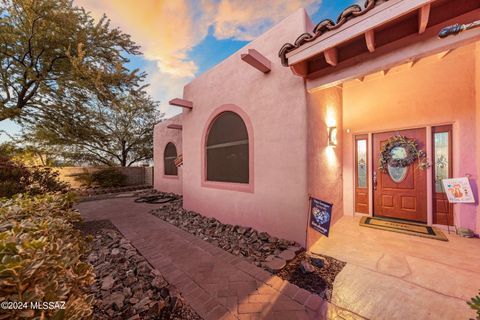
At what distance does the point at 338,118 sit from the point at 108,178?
13353 mm

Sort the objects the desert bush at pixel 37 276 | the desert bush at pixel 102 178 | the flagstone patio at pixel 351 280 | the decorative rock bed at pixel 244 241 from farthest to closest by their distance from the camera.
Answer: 1. the desert bush at pixel 102 178
2. the decorative rock bed at pixel 244 241
3. the flagstone patio at pixel 351 280
4. the desert bush at pixel 37 276

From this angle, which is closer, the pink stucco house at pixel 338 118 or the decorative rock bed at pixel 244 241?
the pink stucco house at pixel 338 118

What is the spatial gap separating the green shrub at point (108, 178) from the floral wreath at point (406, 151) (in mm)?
13990

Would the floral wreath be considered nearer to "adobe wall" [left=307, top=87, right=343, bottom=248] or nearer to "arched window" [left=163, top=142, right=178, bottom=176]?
"adobe wall" [left=307, top=87, right=343, bottom=248]

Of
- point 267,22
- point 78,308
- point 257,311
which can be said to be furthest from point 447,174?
point 78,308

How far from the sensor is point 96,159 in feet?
46.8

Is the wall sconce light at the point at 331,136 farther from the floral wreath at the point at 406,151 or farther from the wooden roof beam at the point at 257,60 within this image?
the wooden roof beam at the point at 257,60

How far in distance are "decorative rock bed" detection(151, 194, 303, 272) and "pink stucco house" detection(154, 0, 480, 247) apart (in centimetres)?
21

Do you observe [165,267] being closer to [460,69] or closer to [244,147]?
[244,147]

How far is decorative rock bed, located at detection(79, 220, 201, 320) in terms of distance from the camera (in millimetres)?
1912

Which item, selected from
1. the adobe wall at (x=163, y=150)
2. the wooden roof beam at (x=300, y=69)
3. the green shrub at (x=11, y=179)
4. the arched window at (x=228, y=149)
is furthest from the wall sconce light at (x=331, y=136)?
the green shrub at (x=11, y=179)

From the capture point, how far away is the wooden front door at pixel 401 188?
4191 millimetres

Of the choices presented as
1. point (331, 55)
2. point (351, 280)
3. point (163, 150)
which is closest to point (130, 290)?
point (351, 280)

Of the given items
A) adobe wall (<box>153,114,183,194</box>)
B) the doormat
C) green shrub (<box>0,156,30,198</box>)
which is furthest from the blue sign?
adobe wall (<box>153,114,183,194</box>)
